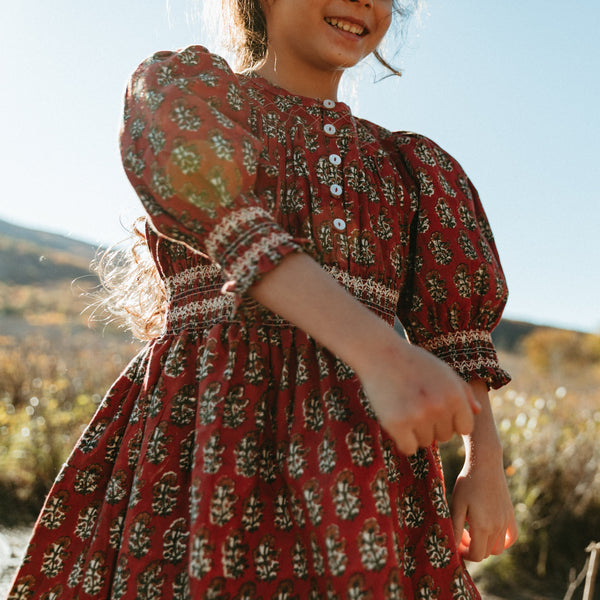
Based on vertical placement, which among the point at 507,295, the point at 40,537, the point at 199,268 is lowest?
the point at 40,537

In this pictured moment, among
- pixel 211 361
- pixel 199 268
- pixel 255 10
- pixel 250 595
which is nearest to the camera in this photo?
pixel 250 595

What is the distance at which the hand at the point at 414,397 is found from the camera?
0.76 meters

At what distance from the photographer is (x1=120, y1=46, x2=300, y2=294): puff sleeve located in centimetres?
85

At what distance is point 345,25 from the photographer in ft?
4.19

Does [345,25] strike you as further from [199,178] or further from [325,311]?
[325,311]

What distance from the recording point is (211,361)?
100 cm

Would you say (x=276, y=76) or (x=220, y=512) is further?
(x=276, y=76)

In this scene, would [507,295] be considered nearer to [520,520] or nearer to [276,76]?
[276,76]

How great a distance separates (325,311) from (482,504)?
1.77 feet

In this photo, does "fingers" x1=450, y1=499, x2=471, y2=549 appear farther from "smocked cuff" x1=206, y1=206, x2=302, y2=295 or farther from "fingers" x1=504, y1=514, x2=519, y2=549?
"smocked cuff" x1=206, y1=206, x2=302, y2=295

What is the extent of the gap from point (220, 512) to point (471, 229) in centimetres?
75

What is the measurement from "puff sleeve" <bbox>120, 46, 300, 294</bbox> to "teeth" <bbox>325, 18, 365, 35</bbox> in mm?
413

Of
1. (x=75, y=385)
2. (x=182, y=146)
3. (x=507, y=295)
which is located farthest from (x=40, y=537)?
(x=75, y=385)

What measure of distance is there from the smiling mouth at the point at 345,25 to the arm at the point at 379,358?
0.65 m
